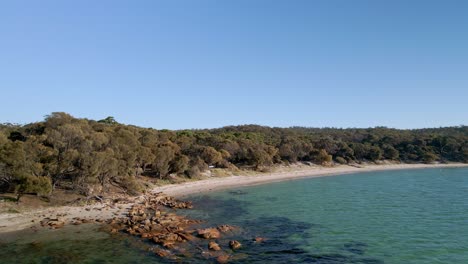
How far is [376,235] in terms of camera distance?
30.5 meters

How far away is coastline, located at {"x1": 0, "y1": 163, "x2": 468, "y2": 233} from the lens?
1348 inches

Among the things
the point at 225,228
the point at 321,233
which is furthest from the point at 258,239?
the point at 321,233

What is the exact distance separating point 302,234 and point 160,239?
12703mm

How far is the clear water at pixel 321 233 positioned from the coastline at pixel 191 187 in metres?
4.90

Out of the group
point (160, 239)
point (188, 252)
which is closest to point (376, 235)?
point (188, 252)

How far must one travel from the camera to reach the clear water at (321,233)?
2480cm

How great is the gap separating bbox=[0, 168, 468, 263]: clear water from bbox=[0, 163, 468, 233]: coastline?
4.90m

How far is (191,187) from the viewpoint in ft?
206

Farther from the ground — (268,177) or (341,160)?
(341,160)

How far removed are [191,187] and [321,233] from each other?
35.1 metres

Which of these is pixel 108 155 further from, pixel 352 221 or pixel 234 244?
pixel 352 221

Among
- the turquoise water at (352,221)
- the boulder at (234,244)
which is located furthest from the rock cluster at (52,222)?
the boulder at (234,244)

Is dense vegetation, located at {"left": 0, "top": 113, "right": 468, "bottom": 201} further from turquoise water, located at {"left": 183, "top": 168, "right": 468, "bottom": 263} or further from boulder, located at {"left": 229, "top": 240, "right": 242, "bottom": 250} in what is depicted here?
boulder, located at {"left": 229, "top": 240, "right": 242, "bottom": 250}

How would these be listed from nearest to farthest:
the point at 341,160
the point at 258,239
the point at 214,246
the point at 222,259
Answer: the point at 222,259 → the point at 214,246 → the point at 258,239 → the point at 341,160
